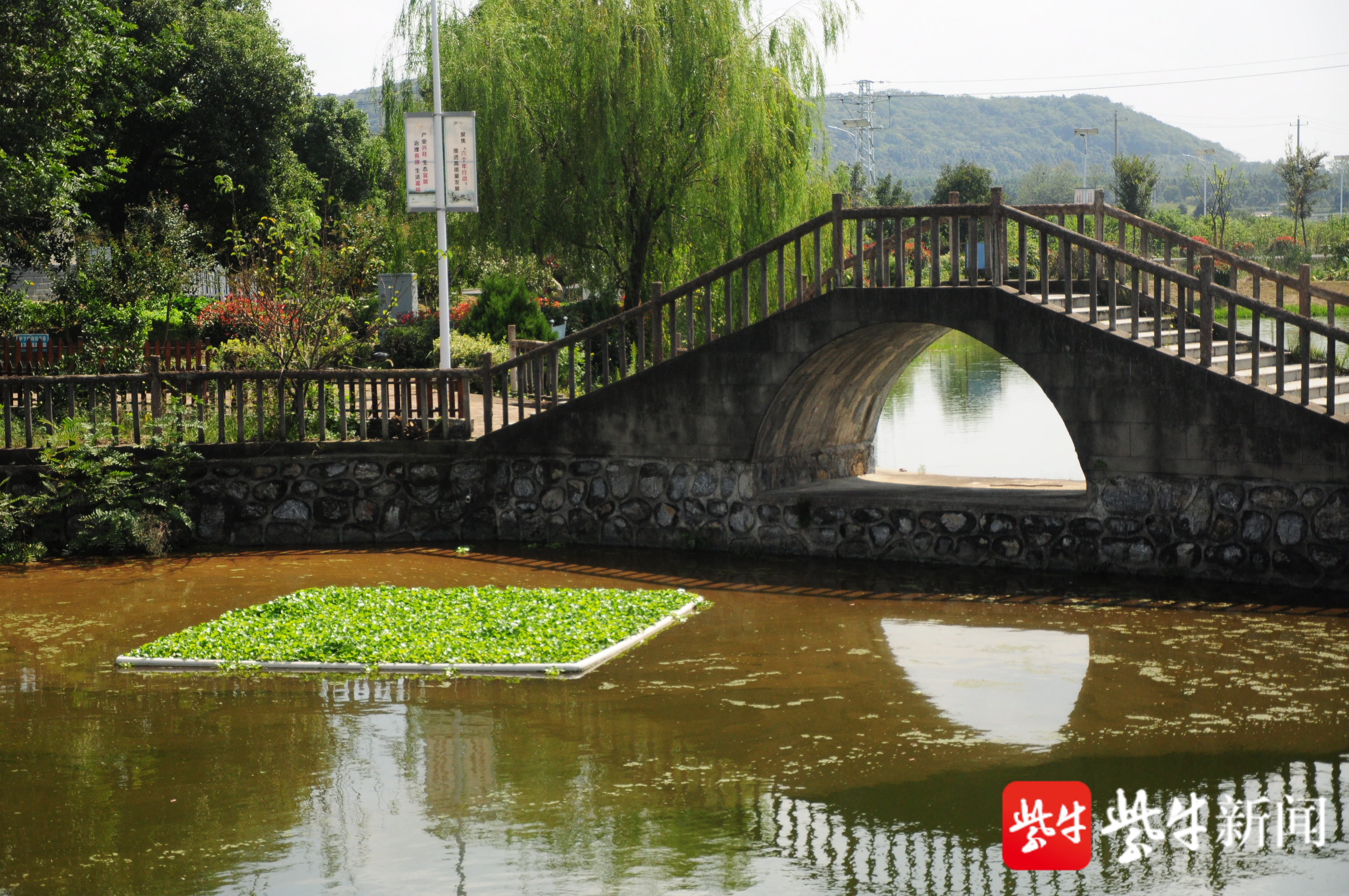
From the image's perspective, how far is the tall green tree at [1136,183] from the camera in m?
59.3

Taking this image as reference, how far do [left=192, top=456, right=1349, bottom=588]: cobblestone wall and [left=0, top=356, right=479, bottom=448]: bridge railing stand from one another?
469mm

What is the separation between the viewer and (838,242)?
1457 centimetres

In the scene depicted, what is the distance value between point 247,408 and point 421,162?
3.84 m

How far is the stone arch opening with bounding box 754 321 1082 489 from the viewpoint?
48.6ft

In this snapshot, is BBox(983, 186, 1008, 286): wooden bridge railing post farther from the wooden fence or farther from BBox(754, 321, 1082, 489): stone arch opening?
the wooden fence

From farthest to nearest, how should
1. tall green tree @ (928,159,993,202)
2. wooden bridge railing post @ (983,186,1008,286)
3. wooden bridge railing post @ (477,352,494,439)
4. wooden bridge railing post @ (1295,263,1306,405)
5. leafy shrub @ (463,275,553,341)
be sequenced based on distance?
tall green tree @ (928,159,993,202), leafy shrub @ (463,275,553,341), wooden bridge railing post @ (477,352,494,439), wooden bridge railing post @ (983,186,1008,286), wooden bridge railing post @ (1295,263,1306,405)

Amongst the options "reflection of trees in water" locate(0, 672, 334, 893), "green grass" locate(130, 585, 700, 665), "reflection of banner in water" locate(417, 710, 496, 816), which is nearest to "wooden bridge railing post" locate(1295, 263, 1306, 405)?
"green grass" locate(130, 585, 700, 665)

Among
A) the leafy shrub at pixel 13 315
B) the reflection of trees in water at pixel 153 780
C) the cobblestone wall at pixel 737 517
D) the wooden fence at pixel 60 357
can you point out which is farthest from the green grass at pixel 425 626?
the leafy shrub at pixel 13 315

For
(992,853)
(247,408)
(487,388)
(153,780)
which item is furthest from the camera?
(247,408)

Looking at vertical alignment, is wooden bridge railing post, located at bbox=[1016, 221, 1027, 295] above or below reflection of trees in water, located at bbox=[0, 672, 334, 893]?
above

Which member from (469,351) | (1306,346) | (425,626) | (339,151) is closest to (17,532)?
(425,626)

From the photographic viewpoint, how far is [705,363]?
15.0 m

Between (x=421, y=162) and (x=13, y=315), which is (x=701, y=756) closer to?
(x=421, y=162)

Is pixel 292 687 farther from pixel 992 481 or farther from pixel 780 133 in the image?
pixel 780 133
